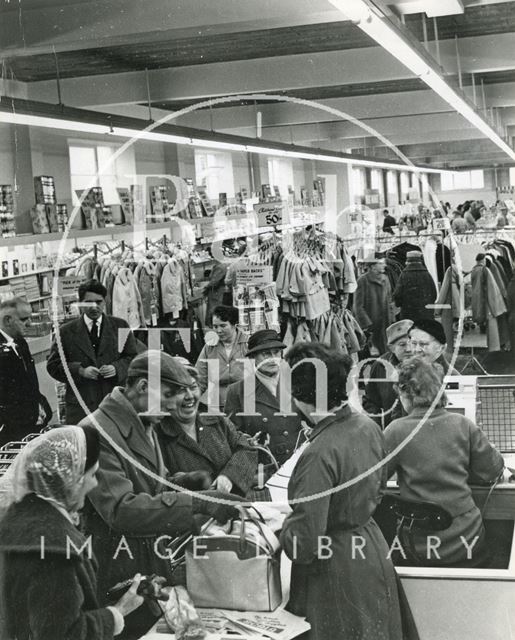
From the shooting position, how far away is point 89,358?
13.0 feet

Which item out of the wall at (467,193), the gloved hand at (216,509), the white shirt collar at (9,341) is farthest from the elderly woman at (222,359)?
the wall at (467,193)

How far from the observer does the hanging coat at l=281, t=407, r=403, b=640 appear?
2754 millimetres

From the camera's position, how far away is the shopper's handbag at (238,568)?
9.21ft

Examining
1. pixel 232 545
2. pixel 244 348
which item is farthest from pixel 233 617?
pixel 244 348

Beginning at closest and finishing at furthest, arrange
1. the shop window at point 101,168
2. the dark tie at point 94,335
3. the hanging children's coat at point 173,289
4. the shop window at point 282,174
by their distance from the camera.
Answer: the dark tie at point 94,335, the hanging children's coat at point 173,289, the shop window at point 101,168, the shop window at point 282,174

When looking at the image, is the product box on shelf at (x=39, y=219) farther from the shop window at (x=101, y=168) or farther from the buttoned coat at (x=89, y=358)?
the buttoned coat at (x=89, y=358)

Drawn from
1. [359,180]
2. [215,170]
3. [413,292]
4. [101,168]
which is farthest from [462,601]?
[359,180]

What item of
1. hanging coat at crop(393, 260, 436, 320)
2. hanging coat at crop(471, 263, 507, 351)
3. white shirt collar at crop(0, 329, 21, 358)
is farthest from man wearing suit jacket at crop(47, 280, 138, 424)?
hanging coat at crop(471, 263, 507, 351)

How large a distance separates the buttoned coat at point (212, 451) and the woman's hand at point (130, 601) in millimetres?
724

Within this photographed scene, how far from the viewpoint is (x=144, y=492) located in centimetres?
298

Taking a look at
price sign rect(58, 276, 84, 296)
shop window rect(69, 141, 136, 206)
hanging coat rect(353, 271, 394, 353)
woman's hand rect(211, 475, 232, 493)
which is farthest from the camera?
shop window rect(69, 141, 136, 206)

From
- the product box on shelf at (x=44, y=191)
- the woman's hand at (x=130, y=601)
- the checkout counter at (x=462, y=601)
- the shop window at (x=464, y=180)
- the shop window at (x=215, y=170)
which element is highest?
the shop window at (x=464, y=180)

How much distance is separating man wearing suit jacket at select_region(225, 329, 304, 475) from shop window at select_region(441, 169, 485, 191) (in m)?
33.6

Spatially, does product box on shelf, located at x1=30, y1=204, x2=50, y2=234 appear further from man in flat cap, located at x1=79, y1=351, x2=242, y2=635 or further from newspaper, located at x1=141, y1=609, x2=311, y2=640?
newspaper, located at x1=141, y1=609, x2=311, y2=640
